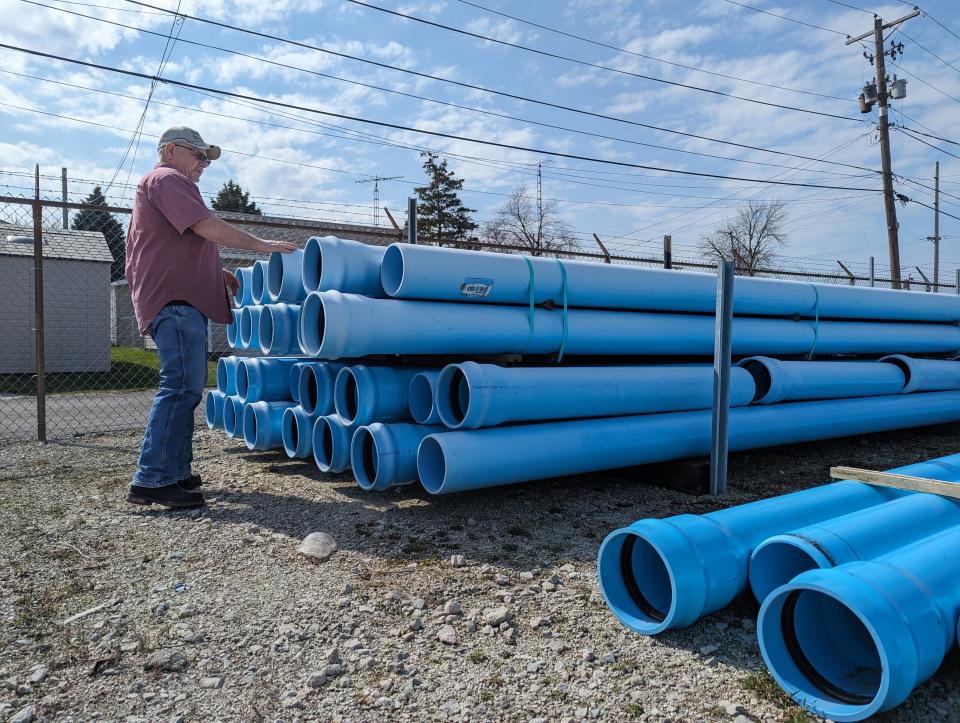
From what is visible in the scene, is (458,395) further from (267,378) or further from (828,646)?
(828,646)

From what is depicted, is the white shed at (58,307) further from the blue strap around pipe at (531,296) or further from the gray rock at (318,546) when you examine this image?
the gray rock at (318,546)

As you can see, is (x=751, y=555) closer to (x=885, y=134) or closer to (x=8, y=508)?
(x=8, y=508)

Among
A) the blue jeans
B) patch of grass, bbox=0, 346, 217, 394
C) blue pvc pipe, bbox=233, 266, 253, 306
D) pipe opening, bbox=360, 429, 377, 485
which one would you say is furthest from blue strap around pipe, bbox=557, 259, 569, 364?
patch of grass, bbox=0, 346, 217, 394

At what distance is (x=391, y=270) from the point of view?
12.8 ft

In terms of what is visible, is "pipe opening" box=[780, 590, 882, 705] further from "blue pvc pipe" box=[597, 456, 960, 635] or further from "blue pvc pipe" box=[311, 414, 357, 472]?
"blue pvc pipe" box=[311, 414, 357, 472]

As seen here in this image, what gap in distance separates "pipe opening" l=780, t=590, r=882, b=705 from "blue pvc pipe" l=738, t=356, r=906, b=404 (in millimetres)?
2978

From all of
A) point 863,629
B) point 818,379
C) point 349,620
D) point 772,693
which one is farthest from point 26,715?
point 818,379

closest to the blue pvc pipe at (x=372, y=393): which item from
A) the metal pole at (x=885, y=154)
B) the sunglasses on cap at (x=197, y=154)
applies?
the sunglasses on cap at (x=197, y=154)

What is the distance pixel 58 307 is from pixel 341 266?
13.6 metres

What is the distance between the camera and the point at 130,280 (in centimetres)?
391

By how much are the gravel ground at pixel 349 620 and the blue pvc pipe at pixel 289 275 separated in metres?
1.29

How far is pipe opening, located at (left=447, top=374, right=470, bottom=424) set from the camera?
3.79 metres

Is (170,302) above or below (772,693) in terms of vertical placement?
above

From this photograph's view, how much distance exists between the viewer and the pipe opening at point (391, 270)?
386cm
